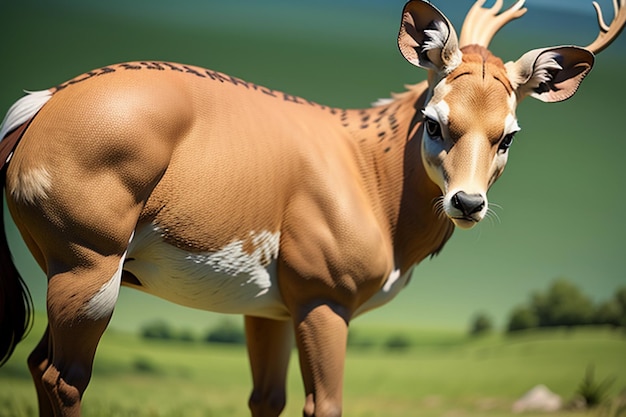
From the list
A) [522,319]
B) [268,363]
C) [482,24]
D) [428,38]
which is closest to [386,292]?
[268,363]

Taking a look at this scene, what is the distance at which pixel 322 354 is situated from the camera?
2025mm

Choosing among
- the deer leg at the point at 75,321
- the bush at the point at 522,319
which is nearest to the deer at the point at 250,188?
the deer leg at the point at 75,321

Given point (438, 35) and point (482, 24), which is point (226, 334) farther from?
point (438, 35)

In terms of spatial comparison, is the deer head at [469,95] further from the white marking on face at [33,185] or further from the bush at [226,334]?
the bush at [226,334]

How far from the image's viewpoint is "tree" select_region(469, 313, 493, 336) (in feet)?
14.1

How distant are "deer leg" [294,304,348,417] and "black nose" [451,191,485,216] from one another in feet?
1.41

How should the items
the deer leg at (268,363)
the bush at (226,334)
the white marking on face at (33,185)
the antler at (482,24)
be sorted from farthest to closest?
the bush at (226,334), the deer leg at (268,363), the antler at (482,24), the white marking on face at (33,185)

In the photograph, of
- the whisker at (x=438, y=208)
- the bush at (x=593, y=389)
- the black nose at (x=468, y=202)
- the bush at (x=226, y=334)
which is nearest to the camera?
the black nose at (x=468, y=202)

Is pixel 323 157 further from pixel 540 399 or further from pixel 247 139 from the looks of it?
pixel 540 399

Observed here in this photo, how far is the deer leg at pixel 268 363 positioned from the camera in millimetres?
2340

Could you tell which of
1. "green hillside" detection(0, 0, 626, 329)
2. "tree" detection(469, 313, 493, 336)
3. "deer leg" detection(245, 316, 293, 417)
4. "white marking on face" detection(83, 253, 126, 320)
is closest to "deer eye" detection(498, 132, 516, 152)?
"deer leg" detection(245, 316, 293, 417)

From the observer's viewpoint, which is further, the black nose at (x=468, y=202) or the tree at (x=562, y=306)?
the tree at (x=562, y=306)

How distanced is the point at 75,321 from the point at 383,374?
256 centimetres

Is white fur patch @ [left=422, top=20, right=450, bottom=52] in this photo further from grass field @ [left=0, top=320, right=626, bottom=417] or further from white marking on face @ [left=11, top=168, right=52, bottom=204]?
grass field @ [left=0, top=320, right=626, bottom=417]
